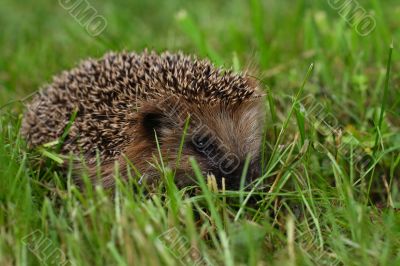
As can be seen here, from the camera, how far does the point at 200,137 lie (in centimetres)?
418

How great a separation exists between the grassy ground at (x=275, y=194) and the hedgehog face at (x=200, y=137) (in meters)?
0.22

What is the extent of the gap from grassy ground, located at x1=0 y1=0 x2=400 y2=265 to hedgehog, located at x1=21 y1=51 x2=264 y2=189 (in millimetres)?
229

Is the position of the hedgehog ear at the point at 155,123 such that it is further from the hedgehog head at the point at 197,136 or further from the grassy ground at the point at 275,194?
the grassy ground at the point at 275,194

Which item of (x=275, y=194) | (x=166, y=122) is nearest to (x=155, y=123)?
(x=166, y=122)

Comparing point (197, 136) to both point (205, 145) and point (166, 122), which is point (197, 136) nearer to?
point (205, 145)

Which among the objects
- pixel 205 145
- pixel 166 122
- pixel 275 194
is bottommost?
pixel 275 194

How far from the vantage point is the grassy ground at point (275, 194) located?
310 cm

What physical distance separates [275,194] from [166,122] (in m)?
1.05

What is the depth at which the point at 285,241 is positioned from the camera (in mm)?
3246

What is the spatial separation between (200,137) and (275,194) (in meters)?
0.84

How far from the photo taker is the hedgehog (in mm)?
4113

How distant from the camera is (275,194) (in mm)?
3539

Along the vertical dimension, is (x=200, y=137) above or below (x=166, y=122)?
below

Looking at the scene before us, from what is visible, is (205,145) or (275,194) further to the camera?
(205,145)
